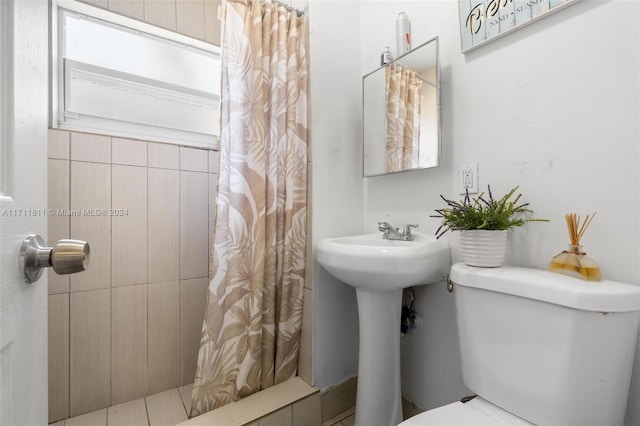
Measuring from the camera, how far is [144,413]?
132 centimetres

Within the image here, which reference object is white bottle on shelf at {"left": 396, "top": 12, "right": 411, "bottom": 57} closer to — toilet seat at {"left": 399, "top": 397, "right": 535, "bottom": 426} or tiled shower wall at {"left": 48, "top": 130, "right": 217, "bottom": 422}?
tiled shower wall at {"left": 48, "top": 130, "right": 217, "bottom": 422}

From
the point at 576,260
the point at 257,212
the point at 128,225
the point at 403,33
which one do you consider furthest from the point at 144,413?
the point at 403,33

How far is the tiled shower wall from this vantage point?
1.26m

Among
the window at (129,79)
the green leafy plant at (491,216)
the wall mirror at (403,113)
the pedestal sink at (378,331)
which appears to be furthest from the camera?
the window at (129,79)

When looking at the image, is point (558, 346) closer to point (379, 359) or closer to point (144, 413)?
point (379, 359)

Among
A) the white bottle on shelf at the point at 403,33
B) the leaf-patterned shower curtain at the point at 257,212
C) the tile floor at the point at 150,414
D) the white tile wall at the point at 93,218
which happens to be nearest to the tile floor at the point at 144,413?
the tile floor at the point at 150,414

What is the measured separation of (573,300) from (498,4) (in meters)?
0.96

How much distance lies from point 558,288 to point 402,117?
2.94 feet

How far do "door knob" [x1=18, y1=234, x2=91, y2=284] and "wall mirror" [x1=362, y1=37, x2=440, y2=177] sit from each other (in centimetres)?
114

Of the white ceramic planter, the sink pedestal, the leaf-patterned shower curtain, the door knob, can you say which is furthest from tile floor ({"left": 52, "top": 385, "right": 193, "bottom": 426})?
the white ceramic planter

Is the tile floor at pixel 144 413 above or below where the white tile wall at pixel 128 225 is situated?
below

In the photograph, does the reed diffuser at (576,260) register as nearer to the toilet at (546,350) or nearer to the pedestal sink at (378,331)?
the toilet at (546,350)

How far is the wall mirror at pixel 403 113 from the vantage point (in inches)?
47.6

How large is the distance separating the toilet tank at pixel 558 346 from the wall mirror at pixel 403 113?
0.59 metres
